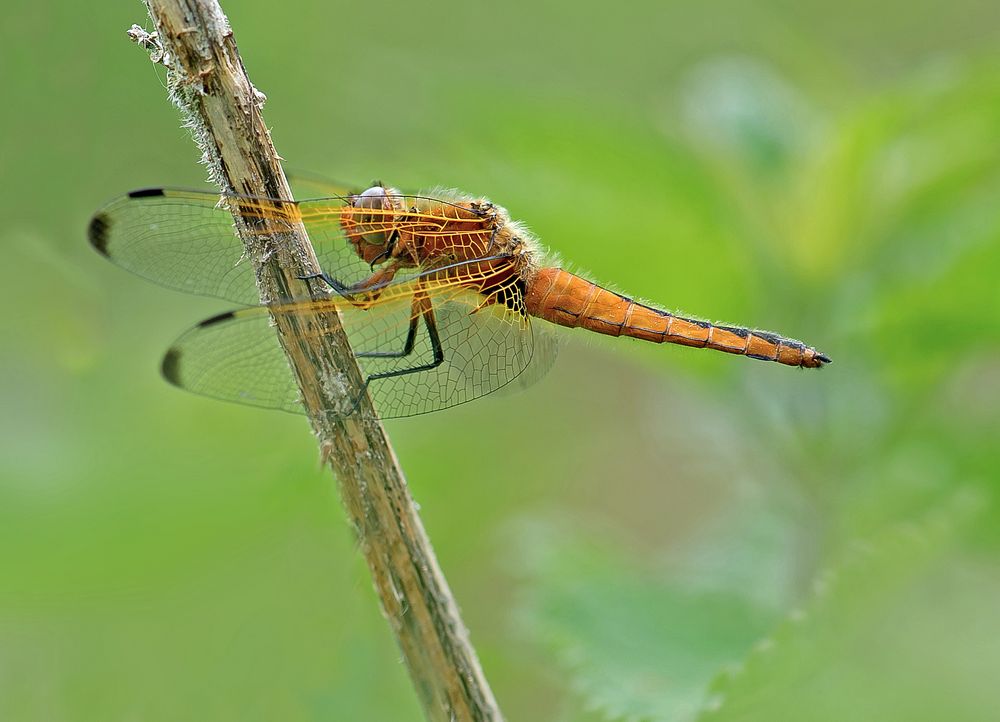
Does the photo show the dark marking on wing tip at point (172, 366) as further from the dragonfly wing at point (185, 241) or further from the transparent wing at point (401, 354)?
the dragonfly wing at point (185, 241)

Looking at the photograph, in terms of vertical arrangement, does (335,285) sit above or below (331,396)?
above

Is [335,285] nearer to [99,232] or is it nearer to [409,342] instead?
[409,342]

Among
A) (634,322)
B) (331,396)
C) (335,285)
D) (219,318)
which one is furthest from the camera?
(634,322)

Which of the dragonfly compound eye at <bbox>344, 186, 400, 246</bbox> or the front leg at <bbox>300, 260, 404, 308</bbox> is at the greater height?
the dragonfly compound eye at <bbox>344, 186, 400, 246</bbox>

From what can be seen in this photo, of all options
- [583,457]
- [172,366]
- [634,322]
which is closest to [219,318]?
[172,366]

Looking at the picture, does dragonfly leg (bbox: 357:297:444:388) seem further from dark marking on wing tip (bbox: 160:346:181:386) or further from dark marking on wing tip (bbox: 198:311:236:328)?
dark marking on wing tip (bbox: 160:346:181:386)

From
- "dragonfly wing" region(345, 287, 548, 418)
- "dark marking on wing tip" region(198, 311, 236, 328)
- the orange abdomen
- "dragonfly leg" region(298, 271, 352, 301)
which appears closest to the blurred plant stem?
"dragonfly leg" region(298, 271, 352, 301)

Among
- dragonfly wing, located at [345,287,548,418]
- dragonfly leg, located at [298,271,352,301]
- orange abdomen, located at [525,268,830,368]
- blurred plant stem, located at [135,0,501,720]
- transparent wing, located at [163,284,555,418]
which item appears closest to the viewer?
blurred plant stem, located at [135,0,501,720]
